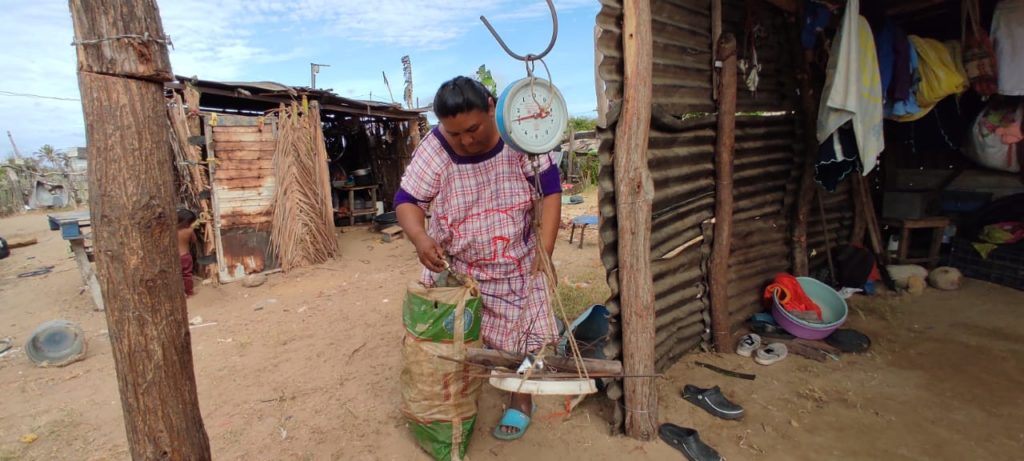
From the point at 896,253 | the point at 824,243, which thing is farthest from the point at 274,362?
the point at 896,253

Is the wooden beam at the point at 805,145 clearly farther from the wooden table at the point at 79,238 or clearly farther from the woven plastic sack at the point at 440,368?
the wooden table at the point at 79,238

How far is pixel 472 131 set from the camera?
7.39 feet

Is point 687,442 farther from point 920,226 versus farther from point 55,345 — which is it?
point 55,345

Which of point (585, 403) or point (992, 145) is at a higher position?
point (992, 145)

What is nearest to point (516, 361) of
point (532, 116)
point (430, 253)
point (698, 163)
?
point (430, 253)

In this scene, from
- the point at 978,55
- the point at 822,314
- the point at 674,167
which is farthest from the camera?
the point at 822,314

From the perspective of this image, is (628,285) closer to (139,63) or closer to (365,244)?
(139,63)

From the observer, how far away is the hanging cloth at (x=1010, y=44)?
12.6 ft

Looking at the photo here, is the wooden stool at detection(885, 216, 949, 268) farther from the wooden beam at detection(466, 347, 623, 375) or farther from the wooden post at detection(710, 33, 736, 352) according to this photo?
the wooden beam at detection(466, 347, 623, 375)

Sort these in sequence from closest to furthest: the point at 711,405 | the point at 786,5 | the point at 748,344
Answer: the point at 711,405, the point at 748,344, the point at 786,5

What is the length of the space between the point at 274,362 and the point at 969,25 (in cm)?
650

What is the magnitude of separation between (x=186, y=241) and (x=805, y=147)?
719cm

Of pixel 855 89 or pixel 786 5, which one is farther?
pixel 786 5

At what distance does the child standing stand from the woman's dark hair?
5.39 m
